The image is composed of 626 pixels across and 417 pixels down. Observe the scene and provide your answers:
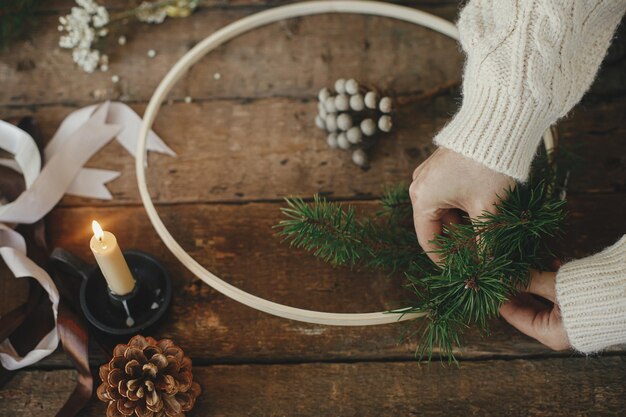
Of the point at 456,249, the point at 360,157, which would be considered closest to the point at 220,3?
the point at 360,157

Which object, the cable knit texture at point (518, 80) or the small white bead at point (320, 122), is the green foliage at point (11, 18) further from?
the cable knit texture at point (518, 80)

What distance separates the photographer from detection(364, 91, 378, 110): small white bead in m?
0.88

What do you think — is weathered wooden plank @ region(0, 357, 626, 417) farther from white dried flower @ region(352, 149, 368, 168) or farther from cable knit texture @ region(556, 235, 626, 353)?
white dried flower @ region(352, 149, 368, 168)

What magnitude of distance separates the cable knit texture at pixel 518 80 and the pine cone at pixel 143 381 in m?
0.42

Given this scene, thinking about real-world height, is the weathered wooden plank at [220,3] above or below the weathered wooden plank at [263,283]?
above

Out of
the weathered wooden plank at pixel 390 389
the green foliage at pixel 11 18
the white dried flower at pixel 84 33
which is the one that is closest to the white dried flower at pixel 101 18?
the white dried flower at pixel 84 33

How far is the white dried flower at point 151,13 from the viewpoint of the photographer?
104 centimetres

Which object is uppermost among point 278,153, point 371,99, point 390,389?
point 371,99

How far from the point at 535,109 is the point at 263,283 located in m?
0.43

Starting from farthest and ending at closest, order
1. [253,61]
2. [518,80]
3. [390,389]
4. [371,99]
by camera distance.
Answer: [253,61] < [371,99] < [390,389] < [518,80]

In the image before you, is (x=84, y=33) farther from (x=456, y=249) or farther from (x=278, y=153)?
(x=456, y=249)

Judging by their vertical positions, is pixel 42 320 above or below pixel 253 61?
below

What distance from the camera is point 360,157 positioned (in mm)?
915

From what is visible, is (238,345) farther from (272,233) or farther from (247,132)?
(247,132)
